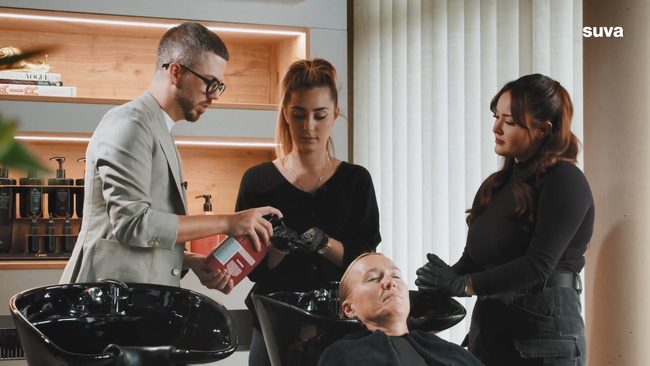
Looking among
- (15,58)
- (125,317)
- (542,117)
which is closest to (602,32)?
(542,117)

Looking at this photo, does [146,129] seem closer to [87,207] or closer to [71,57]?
[87,207]

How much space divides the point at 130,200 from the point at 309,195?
0.49m

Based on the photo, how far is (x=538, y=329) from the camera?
1562mm

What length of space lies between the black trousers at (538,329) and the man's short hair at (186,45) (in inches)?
38.8

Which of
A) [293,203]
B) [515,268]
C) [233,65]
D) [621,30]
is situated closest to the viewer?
[515,268]

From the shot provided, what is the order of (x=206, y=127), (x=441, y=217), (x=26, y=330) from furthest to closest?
(x=206, y=127), (x=441, y=217), (x=26, y=330)

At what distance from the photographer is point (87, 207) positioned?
5.07 ft

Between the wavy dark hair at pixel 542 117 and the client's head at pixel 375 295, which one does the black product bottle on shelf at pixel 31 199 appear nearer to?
the client's head at pixel 375 295

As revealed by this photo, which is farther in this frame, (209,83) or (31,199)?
(31,199)

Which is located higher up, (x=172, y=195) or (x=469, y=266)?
(x=172, y=195)

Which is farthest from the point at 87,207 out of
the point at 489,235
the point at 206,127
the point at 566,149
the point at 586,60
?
the point at 586,60

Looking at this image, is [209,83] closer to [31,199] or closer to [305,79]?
[305,79]

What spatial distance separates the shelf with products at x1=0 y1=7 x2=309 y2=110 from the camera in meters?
3.01

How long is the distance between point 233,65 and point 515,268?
2265 mm
